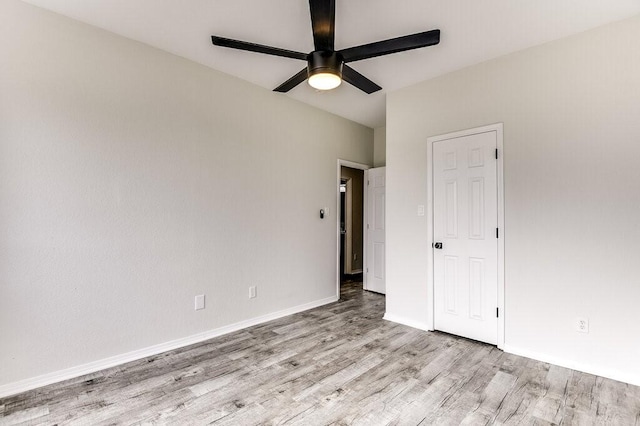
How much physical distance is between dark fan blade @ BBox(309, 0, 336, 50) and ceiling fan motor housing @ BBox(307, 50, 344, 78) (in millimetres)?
38

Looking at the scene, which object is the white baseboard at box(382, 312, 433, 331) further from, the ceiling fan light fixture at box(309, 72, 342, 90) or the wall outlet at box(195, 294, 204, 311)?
the ceiling fan light fixture at box(309, 72, 342, 90)

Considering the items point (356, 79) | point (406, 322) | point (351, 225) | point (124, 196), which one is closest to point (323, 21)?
point (356, 79)

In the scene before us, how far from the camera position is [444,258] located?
10.8 ft

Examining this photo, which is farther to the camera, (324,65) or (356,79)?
(356,79)

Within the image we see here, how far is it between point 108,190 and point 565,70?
12.8ft

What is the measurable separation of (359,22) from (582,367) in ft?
10.7

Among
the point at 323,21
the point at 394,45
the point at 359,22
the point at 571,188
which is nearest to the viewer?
the point at 323,21

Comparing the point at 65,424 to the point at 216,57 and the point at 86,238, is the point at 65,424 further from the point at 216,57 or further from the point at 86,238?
the point at 216,57

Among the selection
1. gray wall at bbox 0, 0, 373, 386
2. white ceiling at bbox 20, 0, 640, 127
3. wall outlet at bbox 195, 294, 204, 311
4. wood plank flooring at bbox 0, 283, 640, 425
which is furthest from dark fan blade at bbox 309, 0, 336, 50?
wall outlet at bbox 195, 294, 204, 311

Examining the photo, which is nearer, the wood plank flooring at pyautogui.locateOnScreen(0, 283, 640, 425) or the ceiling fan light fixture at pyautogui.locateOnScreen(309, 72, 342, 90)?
the wood plank flooring at pyautogui.locateOnScreen(0, 283, 640, 425)

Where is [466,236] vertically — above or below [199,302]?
above

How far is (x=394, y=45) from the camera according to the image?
2.00 m

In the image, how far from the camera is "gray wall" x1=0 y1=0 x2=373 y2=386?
7.22 ft

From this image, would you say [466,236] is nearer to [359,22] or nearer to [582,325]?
[582,325]
